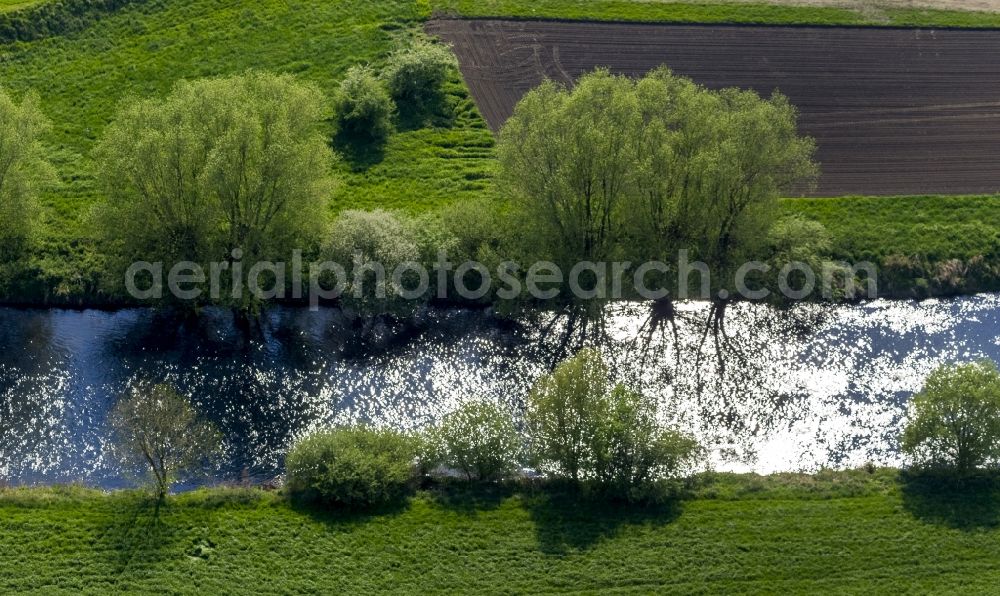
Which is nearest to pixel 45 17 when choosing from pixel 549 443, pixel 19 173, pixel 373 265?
pixel 19 173

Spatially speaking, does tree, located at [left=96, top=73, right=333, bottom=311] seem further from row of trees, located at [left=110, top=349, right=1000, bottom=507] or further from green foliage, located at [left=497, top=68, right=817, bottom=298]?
green foliage, located at [left=497, top=68, right=817, bottom=298]

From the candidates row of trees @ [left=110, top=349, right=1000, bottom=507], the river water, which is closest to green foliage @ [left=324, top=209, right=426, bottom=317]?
the river water

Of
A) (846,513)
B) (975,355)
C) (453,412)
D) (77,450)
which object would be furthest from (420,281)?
(975,355)

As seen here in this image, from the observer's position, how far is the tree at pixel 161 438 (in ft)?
249

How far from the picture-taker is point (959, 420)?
77.1 m

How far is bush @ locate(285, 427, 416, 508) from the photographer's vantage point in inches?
2997

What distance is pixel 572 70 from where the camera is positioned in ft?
356

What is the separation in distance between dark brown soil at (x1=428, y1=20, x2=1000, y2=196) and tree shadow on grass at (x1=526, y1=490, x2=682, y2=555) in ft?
110

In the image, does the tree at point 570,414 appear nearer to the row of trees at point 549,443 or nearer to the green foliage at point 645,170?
the row of trees at point 549,443

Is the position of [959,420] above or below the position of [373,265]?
below

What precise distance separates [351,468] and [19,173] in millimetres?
32346

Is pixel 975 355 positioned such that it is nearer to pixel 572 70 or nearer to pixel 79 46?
pixel 572 70

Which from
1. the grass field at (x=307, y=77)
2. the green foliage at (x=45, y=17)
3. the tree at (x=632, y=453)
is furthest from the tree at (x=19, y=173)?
the tree at (x=632, y=453)

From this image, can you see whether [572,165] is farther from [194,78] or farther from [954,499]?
[194,78]
